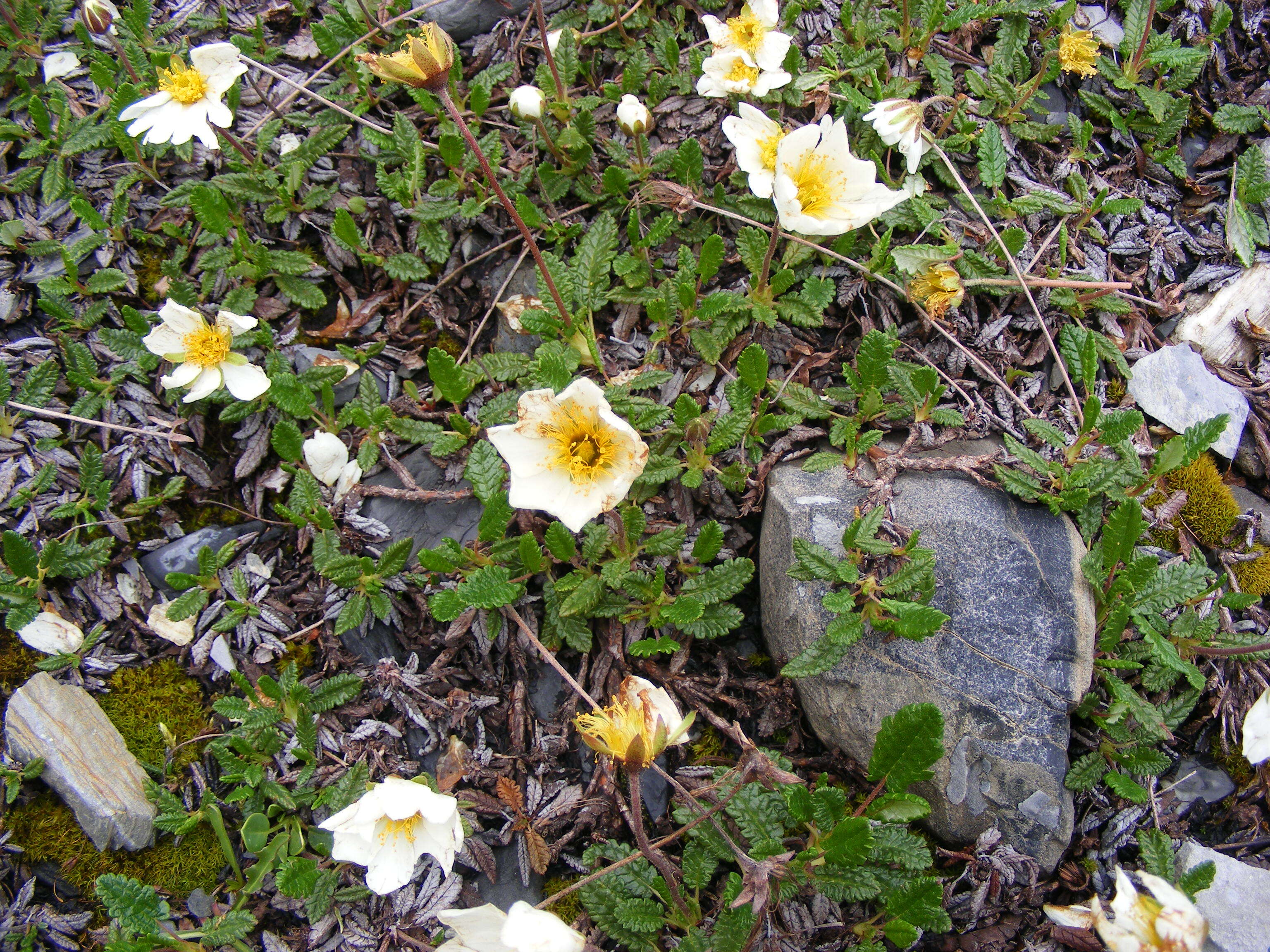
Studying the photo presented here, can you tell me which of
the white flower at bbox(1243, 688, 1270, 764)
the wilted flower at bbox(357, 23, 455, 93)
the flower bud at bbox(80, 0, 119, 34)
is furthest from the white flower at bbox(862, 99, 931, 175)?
the flower bud at bbox(80, 0, 119, 34)

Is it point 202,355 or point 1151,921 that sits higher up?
point 202,355

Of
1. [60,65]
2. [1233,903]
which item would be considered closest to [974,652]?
[1233,903]

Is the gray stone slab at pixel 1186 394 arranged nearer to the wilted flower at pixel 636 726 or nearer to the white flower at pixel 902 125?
the white flower at pixel 902 125

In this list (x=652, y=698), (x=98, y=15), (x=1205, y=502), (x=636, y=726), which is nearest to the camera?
(x=636, y=726)

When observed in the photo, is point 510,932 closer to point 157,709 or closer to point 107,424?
point 157,709

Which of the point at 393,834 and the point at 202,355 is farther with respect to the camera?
the point at 202,355

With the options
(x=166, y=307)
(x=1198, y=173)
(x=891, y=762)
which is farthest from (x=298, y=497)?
(x=1198, y=173)
